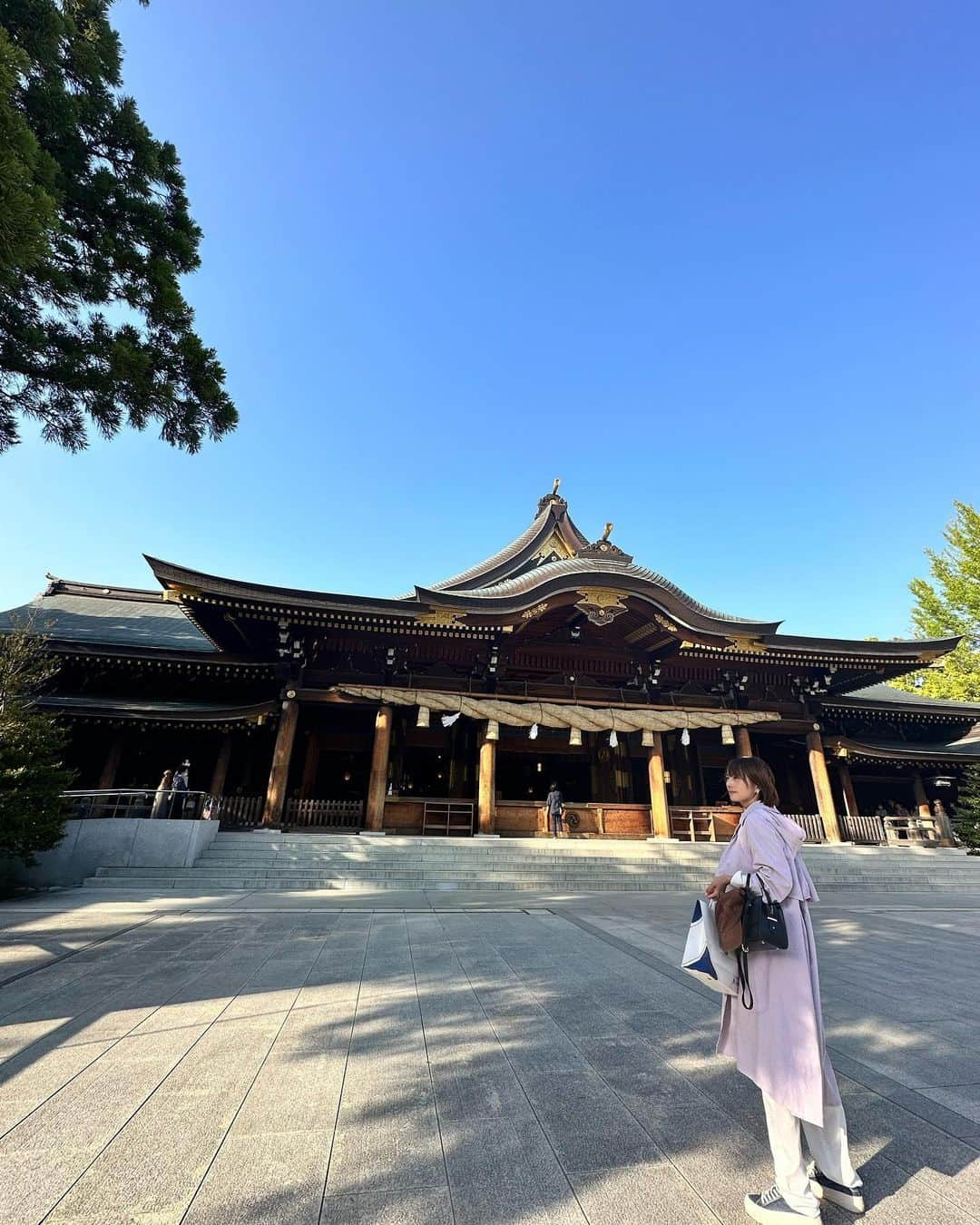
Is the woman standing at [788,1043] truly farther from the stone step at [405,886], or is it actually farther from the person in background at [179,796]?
the person in background at [179,796]

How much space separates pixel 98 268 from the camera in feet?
21.2

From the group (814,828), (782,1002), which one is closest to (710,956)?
(782,1002)

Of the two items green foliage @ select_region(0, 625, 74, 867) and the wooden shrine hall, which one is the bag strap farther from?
the wooden shrine hall

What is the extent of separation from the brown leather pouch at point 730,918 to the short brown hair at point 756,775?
48 centimetres

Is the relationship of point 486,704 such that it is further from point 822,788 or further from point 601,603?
point 822,788

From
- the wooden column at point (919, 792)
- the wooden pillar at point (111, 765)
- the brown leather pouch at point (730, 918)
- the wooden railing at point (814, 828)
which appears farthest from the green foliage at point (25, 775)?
the wooden column at point (919, 792)

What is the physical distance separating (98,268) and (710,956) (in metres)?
9.04

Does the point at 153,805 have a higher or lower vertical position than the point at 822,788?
lower


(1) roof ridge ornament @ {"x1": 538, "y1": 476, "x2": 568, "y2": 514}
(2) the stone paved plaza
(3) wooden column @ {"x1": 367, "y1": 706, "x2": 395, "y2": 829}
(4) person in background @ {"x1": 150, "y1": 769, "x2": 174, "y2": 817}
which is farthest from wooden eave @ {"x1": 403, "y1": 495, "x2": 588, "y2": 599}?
(2) the stone paved plaza

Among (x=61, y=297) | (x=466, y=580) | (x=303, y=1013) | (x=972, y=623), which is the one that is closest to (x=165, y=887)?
(x=303, y=1013)

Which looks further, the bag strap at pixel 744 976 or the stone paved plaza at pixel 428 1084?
the bag strap at pixel 744 976

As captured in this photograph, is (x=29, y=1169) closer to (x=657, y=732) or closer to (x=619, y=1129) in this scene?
(x=619, y=1129)

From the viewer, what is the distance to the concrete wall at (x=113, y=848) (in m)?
9.70

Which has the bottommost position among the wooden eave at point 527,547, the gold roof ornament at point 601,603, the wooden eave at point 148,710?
the wooden eave at point 148,710
